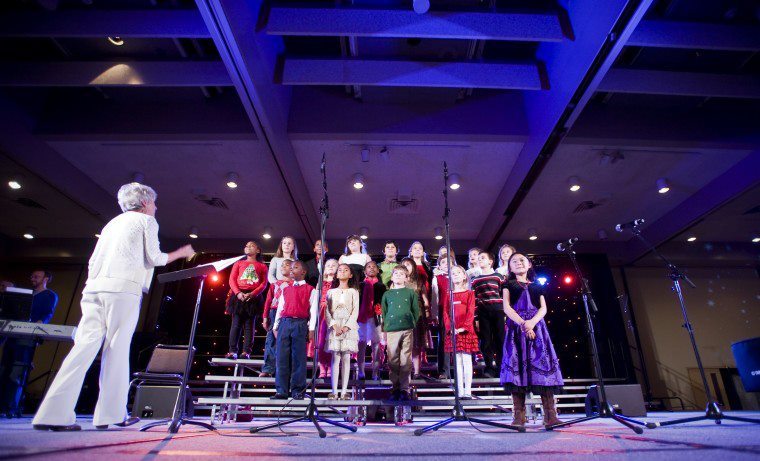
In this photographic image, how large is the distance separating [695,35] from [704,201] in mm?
4265

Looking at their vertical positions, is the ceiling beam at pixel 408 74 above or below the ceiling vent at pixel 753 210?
above

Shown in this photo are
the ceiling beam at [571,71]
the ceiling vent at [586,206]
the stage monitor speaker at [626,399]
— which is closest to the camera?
the ceiling beam at [571,71]

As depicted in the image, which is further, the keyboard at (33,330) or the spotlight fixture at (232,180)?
the spotlight fixture at (232,180)

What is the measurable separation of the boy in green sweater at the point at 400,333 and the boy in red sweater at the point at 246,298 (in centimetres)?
208

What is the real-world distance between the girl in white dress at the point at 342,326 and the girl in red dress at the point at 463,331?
111 centimetres

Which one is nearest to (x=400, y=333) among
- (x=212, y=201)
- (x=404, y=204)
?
(x=404, y=204)

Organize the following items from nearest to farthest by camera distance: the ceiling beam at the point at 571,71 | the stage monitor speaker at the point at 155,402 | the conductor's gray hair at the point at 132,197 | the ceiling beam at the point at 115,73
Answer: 1. the conductor's gray hair at the point at 132,197
2. the ceiling beam at the point at 571,71
3. the ceiling beam at the point at 115,73
4. the stage monitor speaker at the point at 155,402

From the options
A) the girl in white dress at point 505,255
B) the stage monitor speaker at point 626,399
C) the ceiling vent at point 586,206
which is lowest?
the stage monitor speaker at point 626,399

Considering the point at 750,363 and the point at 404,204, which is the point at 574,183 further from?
the point at 750,363

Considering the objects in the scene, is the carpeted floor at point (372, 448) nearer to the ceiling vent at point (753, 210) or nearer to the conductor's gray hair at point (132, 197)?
the conductor's gray hair at point (132, 197)

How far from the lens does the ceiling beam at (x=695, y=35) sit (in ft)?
14.8

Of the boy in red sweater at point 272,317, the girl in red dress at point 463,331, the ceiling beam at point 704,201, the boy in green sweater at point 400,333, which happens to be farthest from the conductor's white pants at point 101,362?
the ceiling beam at point 704,201

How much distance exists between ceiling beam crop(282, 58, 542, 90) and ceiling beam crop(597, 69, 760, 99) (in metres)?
1.00

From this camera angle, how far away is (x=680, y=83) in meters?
5.28
